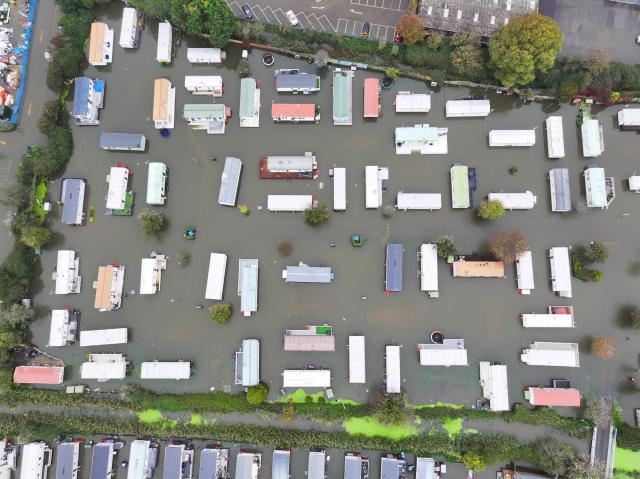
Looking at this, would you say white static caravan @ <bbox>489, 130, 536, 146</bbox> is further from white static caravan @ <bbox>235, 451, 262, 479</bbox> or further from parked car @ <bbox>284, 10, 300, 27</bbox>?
white static caravan @ <bbox>235, 451, 262, 479</bbox>

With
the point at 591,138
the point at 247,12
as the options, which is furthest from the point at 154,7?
the point at 591,138

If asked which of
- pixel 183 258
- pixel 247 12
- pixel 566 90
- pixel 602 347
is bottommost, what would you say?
pixel 602 347

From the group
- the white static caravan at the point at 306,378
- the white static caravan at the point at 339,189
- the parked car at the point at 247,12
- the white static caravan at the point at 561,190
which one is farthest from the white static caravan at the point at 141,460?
the white static caravan at the point at 561,190

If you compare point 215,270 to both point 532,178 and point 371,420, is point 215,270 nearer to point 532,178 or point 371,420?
point 371,420

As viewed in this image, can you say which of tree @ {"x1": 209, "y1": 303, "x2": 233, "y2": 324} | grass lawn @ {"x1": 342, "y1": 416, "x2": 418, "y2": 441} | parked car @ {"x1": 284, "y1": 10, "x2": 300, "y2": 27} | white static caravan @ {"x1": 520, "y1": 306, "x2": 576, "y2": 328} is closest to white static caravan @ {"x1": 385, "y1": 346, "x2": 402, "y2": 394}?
grass lawn @ {"x1": 342, "y1": 416, "x2": 418, "y2": 441}

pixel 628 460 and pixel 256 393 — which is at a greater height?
pixel 256 393

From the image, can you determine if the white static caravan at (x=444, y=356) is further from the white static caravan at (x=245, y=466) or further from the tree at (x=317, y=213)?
the white static caravan at (x=245, y=466)

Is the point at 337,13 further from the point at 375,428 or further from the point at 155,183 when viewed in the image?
the point at 375,428
